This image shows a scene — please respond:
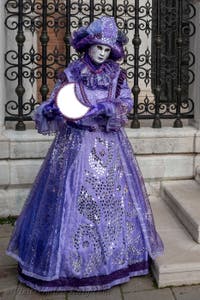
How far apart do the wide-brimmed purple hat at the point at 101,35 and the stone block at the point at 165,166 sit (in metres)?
2.04

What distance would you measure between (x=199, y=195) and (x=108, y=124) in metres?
1.93

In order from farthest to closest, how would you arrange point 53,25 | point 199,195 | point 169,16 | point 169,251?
point 169,16 < point 53,25 < point 199,195 < point 169,251

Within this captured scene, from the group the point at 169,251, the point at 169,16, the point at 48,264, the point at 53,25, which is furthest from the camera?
the point at 169,16

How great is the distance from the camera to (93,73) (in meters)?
3.78

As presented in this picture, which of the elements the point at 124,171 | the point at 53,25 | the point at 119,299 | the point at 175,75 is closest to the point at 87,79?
the point at 124,171

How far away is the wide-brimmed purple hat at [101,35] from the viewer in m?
3.68

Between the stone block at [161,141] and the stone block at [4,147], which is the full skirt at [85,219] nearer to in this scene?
the stone block at [4,147]

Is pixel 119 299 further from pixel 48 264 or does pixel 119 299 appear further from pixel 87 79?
pixel 87 79

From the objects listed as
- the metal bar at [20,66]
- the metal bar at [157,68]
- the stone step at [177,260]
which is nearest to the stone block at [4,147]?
the metal bar at [20,66]

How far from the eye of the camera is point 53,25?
563cm

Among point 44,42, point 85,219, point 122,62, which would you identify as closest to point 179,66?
point 122,62

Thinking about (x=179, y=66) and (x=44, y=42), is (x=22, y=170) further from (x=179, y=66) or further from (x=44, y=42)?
(x=179, y=66)

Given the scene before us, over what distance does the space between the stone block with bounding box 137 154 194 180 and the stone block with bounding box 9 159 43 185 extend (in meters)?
1.13

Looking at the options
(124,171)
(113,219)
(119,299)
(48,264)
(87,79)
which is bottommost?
(119,299)
